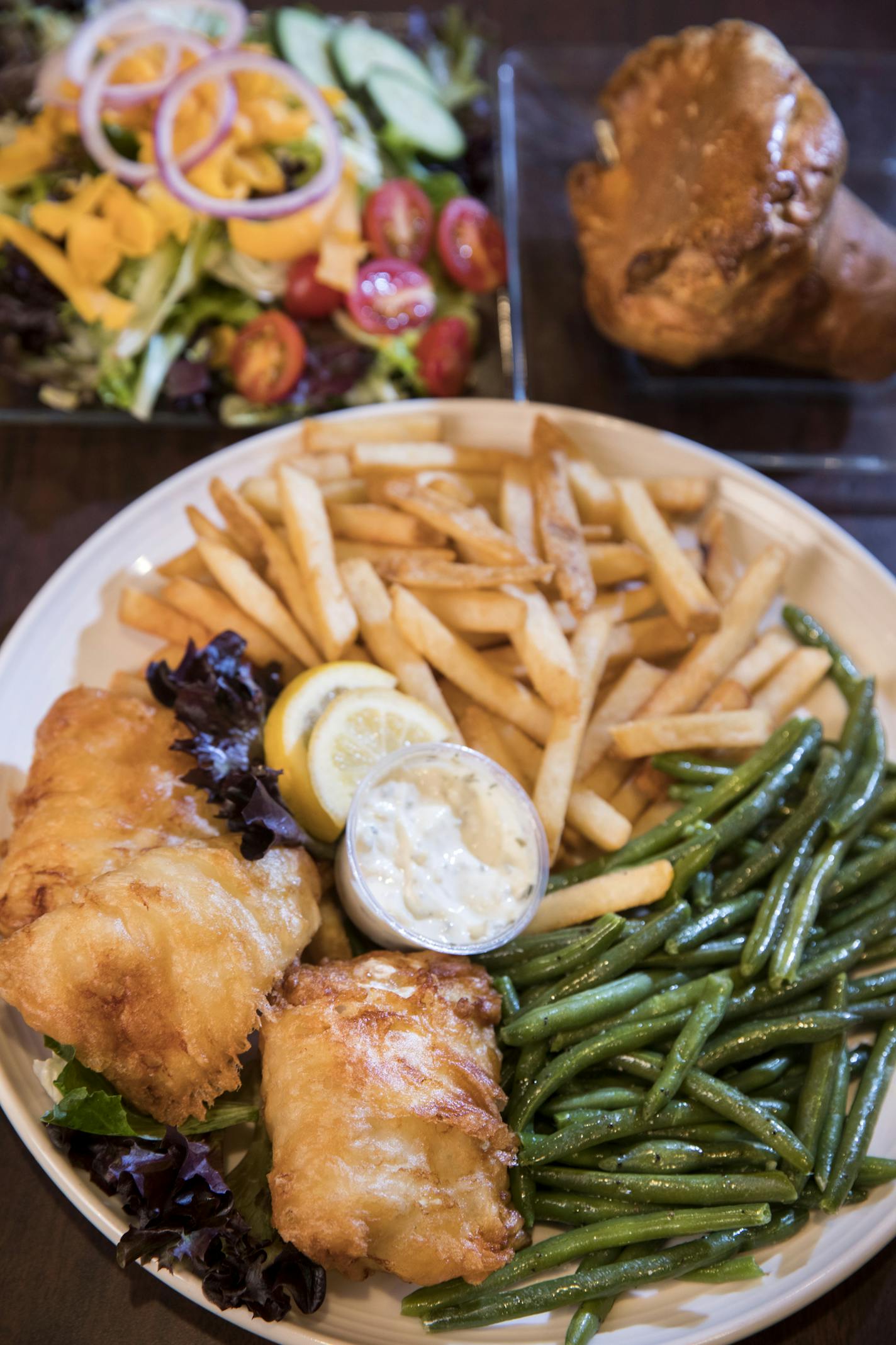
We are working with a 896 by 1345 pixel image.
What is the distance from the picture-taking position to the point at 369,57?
4.36m

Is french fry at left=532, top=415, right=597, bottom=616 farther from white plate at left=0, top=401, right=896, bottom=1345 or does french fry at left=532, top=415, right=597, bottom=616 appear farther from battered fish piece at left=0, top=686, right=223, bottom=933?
battered fish piece at left=0, top=686, right=223, bottom=933

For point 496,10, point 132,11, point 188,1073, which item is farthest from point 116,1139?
point 496,10

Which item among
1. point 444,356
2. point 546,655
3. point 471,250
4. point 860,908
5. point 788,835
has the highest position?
point 471,250

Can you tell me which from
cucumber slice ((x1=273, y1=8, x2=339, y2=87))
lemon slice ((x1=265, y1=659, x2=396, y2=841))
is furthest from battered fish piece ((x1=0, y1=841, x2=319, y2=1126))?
cucumber slice ((x1=273, y1=8, x2=339, y2=87))

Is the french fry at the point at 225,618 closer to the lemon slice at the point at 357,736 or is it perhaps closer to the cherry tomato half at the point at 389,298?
the lemon slice at the point at 357,736

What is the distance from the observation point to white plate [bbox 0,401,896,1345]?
2.49 metres

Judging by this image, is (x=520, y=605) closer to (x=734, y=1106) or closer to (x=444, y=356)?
(x=444, y=356)

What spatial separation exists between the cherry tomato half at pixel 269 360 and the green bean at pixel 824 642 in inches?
77.4

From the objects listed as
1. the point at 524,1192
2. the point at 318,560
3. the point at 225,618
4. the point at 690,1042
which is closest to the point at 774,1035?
the point at 690,1042

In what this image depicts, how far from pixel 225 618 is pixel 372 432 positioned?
2.85 feet

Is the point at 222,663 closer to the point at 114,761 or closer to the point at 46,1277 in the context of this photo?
the point at 114,761

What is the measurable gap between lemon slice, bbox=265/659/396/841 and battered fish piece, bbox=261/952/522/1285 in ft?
1.52

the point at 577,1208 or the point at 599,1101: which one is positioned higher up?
the point at 599,1101

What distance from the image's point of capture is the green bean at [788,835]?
297 cm
